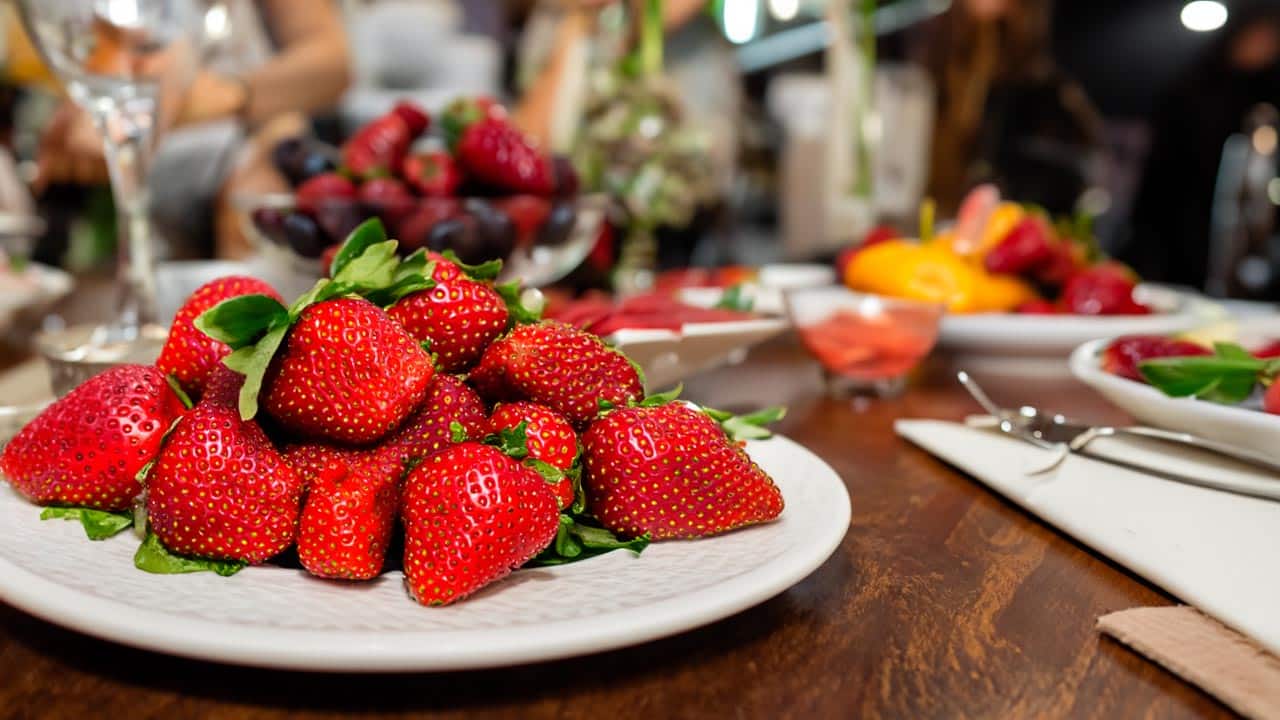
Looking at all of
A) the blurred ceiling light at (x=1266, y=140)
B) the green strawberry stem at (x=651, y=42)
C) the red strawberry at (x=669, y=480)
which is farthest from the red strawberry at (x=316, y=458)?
the blurred ceiling light at (x=1266, y=140)

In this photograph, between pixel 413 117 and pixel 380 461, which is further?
pixel 413 117

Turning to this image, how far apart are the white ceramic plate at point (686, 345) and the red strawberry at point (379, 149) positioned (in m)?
0.40

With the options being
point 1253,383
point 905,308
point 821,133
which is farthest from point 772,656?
point 821,133

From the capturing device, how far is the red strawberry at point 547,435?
17.1 inches

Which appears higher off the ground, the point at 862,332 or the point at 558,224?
the point at 558,224

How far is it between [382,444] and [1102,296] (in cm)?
102

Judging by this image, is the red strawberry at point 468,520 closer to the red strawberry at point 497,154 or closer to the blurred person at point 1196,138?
the red strawberry at point 497,154

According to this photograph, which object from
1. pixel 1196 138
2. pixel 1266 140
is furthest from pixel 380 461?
pixel 1196 138

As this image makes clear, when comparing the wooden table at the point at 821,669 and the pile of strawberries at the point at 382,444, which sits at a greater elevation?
the pile of strawberries at the point at 382,444

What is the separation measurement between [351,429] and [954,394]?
686mm

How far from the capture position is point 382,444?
44 cm

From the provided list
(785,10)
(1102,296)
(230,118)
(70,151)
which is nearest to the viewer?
(1102,296)

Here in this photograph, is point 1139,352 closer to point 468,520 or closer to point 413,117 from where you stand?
point 468,520

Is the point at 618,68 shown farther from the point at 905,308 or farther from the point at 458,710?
the point at 458,710
